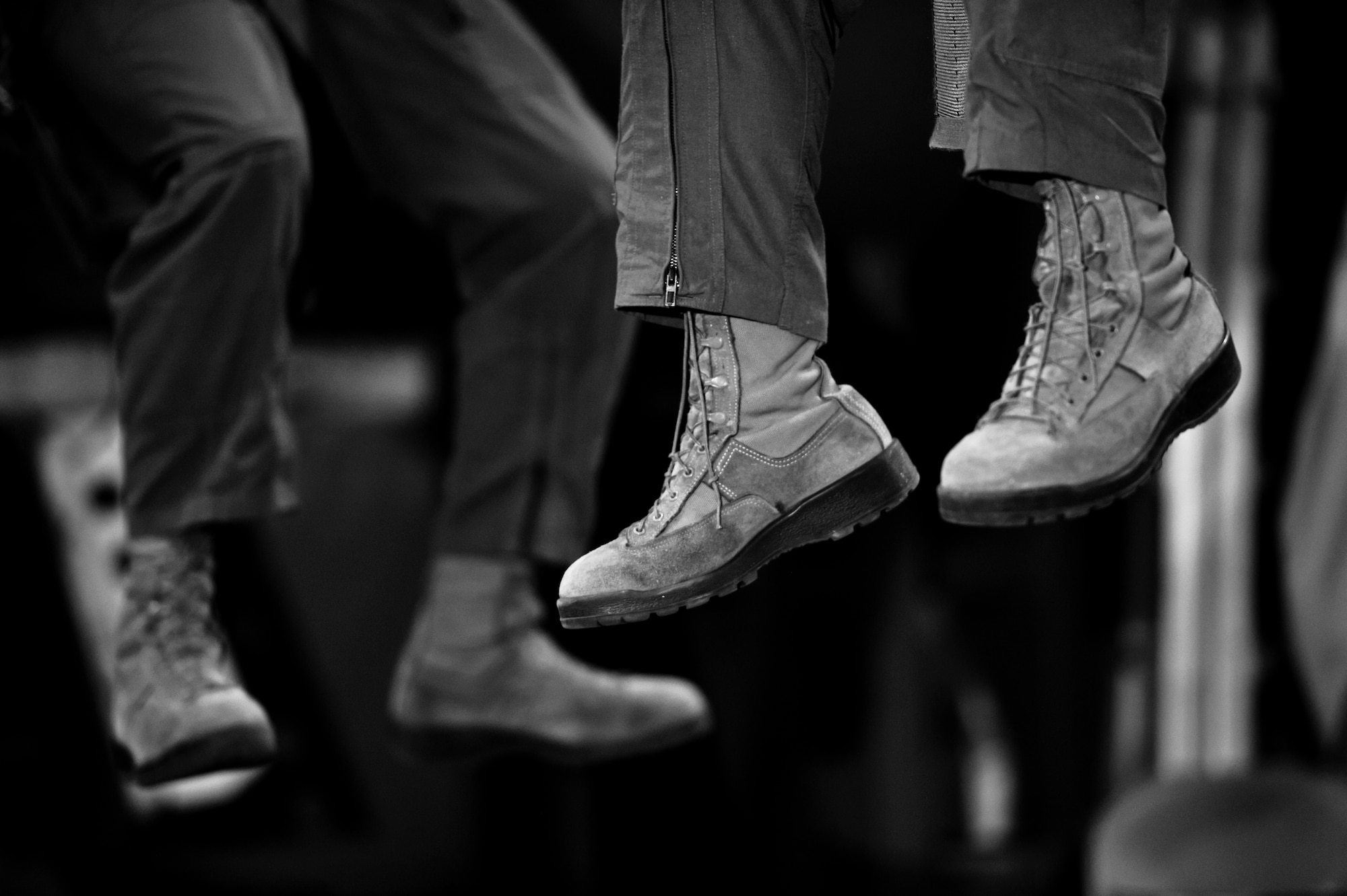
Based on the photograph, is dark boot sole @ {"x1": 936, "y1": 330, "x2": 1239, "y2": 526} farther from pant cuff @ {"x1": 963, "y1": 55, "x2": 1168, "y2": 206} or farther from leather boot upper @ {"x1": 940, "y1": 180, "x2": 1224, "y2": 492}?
pant cuff @ {"x1": 963, "y1": 55, "x2": 1168, "y2": 206}

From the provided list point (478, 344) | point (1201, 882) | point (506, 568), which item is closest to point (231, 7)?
point (478, 344)

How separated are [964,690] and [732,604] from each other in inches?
24.3

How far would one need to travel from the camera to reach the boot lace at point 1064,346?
4.32 ft

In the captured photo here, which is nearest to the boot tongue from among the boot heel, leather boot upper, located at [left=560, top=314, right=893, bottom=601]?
leather boot upper, located at [left=560, top=314, right=893, bottom=601]

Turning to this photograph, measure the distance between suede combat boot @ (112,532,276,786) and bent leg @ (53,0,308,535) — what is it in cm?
7

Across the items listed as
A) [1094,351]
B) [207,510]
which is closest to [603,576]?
[1094,351]

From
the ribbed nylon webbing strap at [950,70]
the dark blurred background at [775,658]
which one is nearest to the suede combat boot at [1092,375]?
the ribbed nylon webbing strap at [950,70]

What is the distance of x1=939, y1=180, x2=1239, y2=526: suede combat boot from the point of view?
4.23 feet

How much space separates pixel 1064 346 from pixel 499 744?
Result: 1064 millimetres

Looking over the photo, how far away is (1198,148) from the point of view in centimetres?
346

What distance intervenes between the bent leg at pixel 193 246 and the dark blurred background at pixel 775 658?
1.46 m

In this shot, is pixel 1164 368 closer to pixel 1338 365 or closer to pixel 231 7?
pixel 231 7

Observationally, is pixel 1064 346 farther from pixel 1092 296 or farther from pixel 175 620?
pixel 175 620

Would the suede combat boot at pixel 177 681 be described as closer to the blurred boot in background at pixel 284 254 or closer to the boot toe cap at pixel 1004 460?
the blurred boot in background at pixel 284 254
